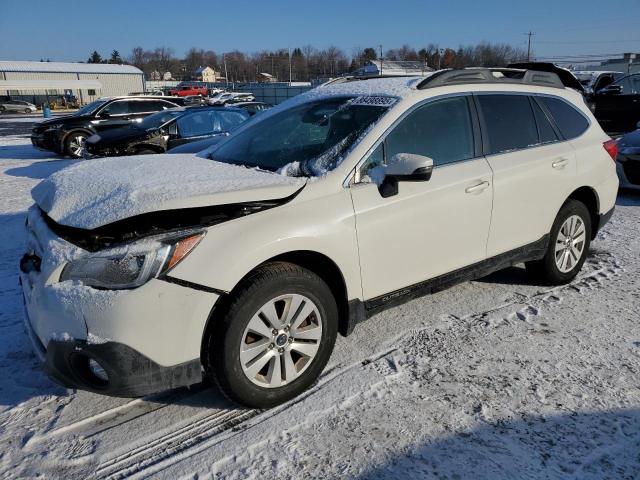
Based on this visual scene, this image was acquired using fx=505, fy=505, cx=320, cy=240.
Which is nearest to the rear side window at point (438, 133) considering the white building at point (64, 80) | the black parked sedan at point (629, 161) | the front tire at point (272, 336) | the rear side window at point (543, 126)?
the rear side window at point (543, 126)

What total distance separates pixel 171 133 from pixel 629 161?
8087 millimetres

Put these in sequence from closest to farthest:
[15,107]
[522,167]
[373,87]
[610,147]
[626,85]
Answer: [373,87] → [522,167] → [610,147] → [626,85] → [15,107]

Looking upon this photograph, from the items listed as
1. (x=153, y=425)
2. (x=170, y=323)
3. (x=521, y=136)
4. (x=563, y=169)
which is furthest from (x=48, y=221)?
(x=563, y=169)

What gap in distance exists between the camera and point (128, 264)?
2.33 m

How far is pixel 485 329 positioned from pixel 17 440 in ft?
Result: 9.76

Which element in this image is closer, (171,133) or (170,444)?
(170,444)

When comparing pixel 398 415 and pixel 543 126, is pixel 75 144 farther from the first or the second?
pixel 398 415

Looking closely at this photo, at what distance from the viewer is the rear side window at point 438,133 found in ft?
10.7

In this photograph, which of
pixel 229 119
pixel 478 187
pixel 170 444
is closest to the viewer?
pixel 170 444

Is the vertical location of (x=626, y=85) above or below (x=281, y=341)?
above

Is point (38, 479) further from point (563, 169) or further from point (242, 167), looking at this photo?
point (563, 169)

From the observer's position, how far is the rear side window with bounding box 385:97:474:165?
128 inches

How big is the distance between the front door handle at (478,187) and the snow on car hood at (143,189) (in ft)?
4.15

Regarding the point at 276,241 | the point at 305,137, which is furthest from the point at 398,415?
the point at 305,137
